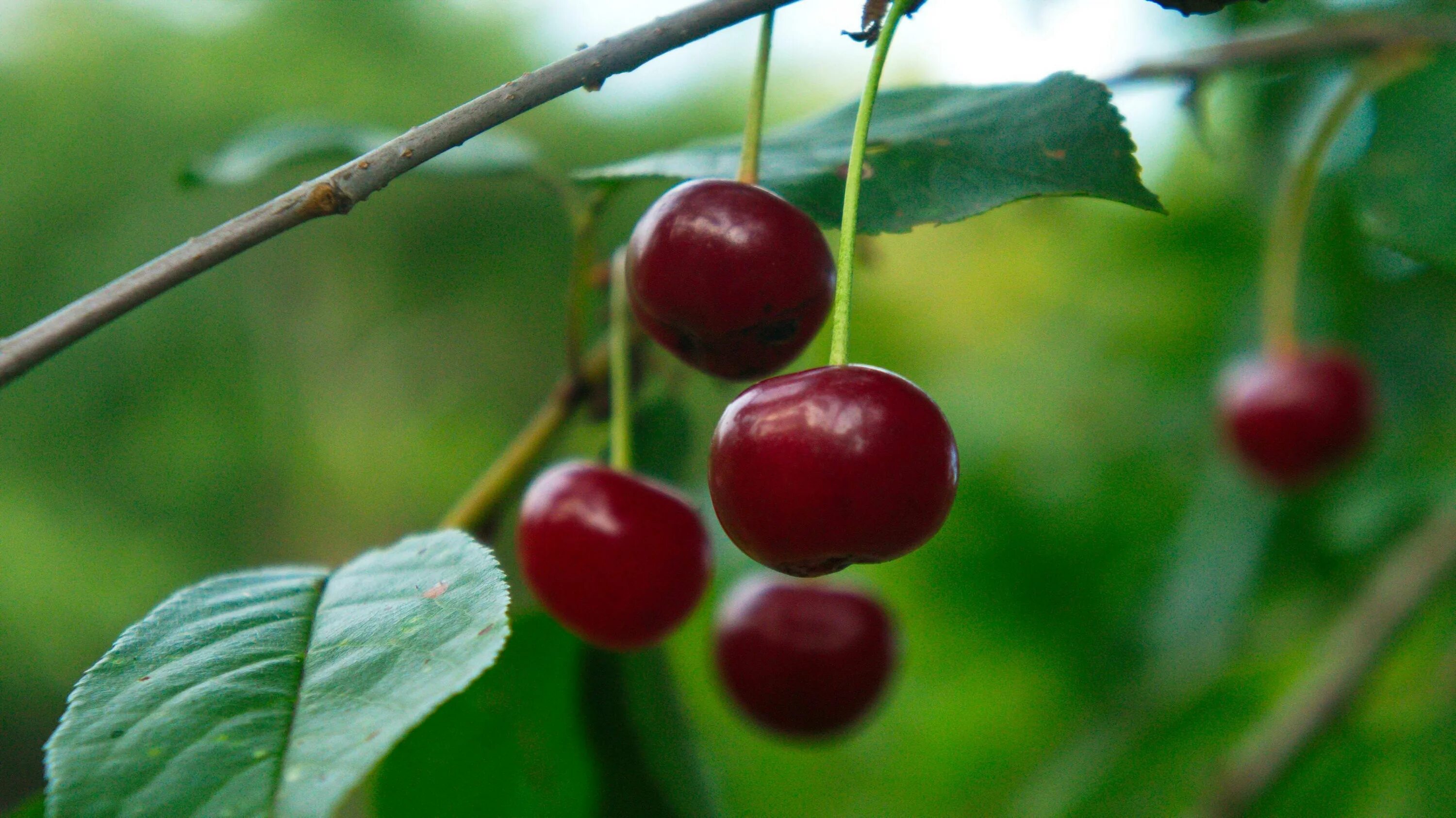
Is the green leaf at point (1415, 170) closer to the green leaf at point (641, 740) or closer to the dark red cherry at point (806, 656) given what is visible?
the dark red cherry at point (806, 656)

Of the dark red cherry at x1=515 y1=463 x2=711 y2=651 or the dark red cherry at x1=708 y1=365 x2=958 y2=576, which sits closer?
the dark red cherry at x1=708 y1=365 x2=958 y2=576

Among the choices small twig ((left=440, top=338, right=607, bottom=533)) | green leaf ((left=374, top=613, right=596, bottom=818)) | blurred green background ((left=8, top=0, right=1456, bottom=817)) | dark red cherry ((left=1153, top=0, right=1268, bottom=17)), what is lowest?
blurred green background ((left=8, top=0, right=1456, bottom=817))

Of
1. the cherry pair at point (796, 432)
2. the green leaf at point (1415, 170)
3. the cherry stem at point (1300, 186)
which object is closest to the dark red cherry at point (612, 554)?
the cherry pair at point (796, 432)

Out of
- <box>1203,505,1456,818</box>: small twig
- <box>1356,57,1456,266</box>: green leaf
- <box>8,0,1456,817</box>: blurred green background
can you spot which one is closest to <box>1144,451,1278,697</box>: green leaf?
<box>8,0,1456,817</box>: blurred green background

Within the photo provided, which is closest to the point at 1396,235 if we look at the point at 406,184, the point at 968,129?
the point at 968,129

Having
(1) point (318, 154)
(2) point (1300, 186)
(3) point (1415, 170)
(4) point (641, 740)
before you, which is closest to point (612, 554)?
(4) point (641, 740)

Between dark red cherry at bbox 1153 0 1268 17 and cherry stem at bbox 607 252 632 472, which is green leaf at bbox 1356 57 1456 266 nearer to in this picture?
dark red cherry at bbox 1153 0 1268 17

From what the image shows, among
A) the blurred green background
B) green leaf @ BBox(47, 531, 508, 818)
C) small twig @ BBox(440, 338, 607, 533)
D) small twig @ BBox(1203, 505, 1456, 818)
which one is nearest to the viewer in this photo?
green leaf @ BBox(47, 531, 508, 818)

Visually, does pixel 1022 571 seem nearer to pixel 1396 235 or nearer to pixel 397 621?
pixel 1396 235
